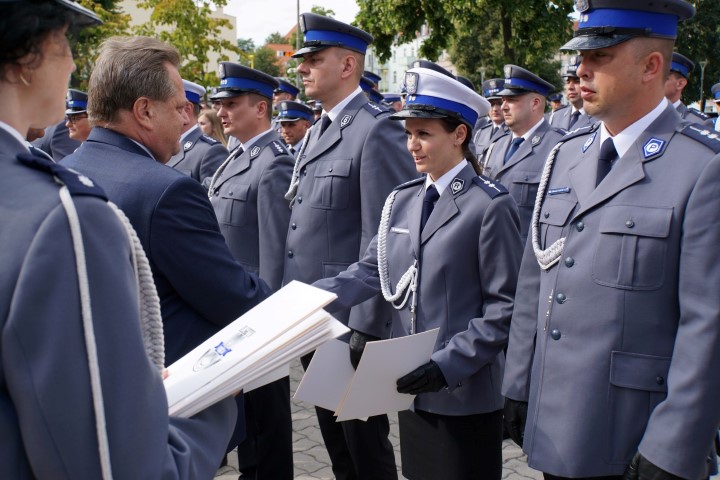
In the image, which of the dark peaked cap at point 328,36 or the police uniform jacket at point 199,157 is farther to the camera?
the police uniform jacket at point 199,157

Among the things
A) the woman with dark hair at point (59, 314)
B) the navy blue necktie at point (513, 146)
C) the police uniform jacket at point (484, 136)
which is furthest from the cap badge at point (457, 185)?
the police uniform jacket at point (484, 136)

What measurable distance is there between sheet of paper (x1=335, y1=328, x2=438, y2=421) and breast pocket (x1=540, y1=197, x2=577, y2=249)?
1.65 feet

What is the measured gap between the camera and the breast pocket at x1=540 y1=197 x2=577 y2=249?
2.52m

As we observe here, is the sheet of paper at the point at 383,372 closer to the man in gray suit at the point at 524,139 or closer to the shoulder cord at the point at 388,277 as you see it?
the shoulder cord at the point at 388,277

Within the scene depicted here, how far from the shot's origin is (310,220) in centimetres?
411

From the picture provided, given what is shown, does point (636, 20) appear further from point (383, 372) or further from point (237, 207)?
point (237, 207)

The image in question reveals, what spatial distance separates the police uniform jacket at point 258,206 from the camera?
4484mm

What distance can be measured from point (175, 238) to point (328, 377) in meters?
0.82

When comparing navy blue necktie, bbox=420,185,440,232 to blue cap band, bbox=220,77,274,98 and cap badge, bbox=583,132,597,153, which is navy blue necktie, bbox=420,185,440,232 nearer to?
cap badge, bbox=583,132,597,153

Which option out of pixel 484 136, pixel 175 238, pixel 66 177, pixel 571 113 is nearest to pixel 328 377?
pixel 175 238

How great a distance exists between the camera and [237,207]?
466 cm

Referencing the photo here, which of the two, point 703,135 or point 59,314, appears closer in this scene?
point 59,314

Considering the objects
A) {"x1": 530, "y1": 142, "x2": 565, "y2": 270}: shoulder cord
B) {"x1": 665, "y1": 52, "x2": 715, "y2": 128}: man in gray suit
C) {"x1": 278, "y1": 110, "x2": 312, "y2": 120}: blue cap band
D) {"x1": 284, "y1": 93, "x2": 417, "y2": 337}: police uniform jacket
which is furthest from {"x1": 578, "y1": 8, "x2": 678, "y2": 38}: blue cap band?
{"x1": 278, "y1": 110, "x2": 312, "y2": 120}: blue cap band

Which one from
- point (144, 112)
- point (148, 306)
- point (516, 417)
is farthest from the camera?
point (516, 417)
